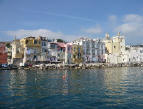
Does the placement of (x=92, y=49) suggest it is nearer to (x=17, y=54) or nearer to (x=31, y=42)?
(x=31, y=42)

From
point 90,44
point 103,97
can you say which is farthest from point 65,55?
point 103,97

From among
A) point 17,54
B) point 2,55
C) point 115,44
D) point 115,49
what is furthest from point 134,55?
point 2,55

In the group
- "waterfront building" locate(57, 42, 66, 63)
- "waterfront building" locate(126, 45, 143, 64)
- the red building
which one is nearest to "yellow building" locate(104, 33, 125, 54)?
"waterfront building" locate(126, 45, 143, 64)

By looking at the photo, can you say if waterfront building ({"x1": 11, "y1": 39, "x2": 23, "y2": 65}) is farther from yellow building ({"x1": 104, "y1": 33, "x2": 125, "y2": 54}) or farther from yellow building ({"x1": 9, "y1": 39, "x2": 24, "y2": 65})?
yellow building ({"x1": 104, "y1": 33, "x2": 125, "y2": 54})

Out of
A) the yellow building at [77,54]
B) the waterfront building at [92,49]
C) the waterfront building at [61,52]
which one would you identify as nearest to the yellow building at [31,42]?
the waterfront building at [61,52]

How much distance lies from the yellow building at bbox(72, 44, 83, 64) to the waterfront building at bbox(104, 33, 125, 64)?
64.3ft

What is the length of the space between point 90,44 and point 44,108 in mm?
83507

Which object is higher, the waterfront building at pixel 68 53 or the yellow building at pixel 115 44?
the yellow building at pixel 115 44

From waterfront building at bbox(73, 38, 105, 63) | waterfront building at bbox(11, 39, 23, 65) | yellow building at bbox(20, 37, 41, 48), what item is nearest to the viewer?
yellow building at bbox(20, 37, 41, 48)

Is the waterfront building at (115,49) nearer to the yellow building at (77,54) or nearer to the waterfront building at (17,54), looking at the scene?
the yellow building at (77,54)

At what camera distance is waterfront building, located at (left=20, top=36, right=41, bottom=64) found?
249ft

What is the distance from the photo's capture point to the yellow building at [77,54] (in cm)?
8988

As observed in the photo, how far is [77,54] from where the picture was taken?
299 ft

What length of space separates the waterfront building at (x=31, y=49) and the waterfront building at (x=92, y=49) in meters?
24.8
